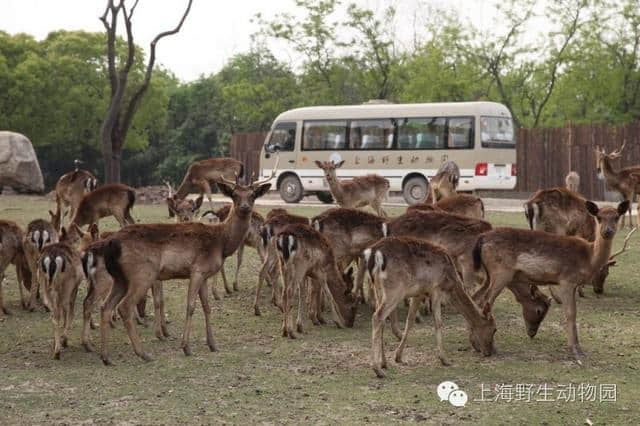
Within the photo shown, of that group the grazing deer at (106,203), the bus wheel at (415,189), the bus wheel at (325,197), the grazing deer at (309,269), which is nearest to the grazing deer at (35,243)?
the grazing deer at (309,269)

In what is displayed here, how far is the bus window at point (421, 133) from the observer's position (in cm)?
2639

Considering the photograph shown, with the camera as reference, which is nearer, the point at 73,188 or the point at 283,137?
the point at 73,188

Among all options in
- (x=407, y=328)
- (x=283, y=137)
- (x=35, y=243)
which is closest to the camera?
(x=407, y=328)

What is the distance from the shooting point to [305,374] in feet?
26.0

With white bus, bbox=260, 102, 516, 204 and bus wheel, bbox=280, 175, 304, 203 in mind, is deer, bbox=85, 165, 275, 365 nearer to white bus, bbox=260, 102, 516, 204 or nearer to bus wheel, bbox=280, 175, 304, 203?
white bus, bbox=260, 102, 516, 204

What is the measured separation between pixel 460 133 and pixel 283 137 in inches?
222

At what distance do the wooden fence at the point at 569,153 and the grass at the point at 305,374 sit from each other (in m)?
19.6

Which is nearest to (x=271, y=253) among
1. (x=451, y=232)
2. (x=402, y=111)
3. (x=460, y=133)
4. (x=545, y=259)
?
(x=451, y=232)

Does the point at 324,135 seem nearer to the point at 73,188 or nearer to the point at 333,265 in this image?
the point at 73,188

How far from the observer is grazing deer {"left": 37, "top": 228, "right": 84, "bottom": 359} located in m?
8.85

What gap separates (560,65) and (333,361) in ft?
106

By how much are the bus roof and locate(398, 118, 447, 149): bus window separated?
7.2 inches

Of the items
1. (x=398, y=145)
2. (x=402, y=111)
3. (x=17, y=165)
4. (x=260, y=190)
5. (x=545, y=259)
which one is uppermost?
(x=402, y=111)

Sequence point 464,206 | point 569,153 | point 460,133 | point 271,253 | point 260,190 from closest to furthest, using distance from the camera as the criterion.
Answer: point 260,190 < point 271,253 < point 464,206 < point 460,133 < point 569,153
